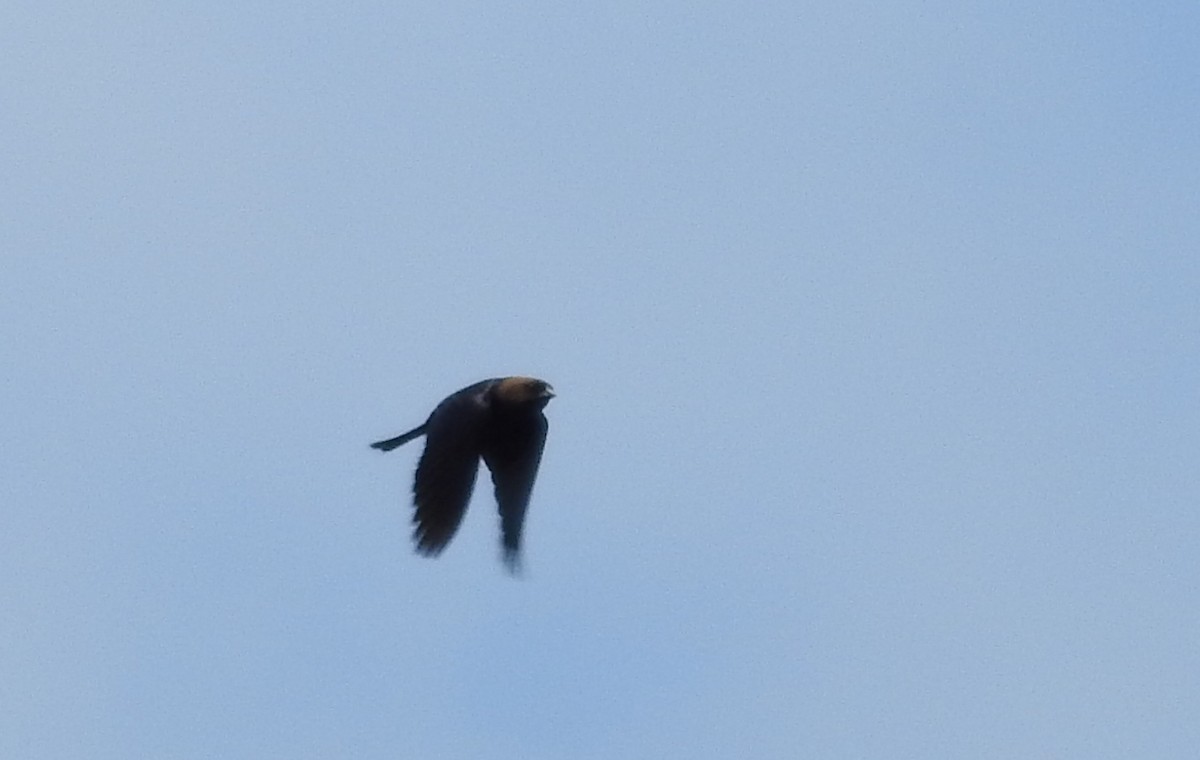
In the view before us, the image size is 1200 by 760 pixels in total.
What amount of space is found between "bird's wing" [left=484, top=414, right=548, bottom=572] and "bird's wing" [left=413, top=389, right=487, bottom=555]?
157mm

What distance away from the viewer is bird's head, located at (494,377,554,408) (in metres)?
29.0

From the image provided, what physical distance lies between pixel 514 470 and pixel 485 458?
22 centimetres

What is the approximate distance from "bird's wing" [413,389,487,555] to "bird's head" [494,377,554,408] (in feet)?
0.64

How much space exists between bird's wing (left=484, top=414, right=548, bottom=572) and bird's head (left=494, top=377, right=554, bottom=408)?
0.15m

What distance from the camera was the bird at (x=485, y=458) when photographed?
95.0 feet

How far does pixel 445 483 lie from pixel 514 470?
0.48 metres

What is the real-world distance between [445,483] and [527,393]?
0.82 metres

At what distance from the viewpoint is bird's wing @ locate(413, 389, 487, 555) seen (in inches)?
1140

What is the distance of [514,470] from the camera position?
29.1 metres

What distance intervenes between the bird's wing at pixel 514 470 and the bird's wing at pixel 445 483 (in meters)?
0.16

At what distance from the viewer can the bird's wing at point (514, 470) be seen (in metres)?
29.1

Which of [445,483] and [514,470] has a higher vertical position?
[514,470]

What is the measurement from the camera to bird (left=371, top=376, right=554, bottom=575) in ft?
→ 95.0

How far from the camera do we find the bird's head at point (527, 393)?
29.0m
